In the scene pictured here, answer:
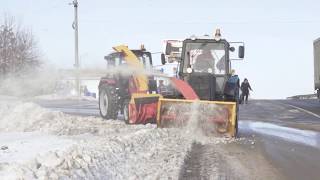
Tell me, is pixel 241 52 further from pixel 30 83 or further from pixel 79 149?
pixel 30 83

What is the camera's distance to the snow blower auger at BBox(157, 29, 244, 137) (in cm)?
1595

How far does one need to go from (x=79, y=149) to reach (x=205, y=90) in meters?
7.64

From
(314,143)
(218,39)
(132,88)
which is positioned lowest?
(314,143)

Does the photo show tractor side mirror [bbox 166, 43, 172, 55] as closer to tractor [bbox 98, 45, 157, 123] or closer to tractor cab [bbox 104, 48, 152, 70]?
tractor [bbox 98, 45, 157, 123]

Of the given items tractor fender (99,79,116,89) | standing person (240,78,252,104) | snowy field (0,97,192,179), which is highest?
tractor fender (99,79,116,89)

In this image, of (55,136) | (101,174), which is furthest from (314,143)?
(101,174)

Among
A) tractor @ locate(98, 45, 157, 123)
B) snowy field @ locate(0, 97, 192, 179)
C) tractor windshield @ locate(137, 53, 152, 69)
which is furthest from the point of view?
tractor windshield @ locate(137, 53, 152, 69)

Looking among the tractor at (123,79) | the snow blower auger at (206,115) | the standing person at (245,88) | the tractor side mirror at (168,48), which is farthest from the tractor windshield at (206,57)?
the standing person at (245,88)

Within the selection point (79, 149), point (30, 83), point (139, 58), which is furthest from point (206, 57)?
point (30, 83)

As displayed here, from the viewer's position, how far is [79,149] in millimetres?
10016

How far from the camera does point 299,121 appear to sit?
22359 mm

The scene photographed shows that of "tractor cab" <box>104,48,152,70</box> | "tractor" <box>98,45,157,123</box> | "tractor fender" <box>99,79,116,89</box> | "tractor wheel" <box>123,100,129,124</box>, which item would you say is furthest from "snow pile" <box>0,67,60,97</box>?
A: "tractor wheel" <box>123,100,129,124</box>

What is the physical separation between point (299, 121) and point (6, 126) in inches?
414

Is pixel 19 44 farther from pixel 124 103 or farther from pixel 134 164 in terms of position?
pixel 134 164
